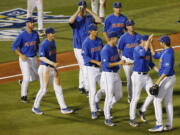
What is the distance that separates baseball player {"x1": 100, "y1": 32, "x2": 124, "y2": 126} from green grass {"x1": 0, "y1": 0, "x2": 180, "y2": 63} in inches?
265

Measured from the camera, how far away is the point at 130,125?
40.1 ft

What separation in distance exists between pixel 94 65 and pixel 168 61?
197 cm

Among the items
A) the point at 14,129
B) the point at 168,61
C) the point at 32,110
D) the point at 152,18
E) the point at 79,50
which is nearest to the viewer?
the point at 168,61

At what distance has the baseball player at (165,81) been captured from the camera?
11461 mm

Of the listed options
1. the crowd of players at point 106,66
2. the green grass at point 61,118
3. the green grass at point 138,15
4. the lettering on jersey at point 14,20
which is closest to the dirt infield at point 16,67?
the green grass at point 138,15

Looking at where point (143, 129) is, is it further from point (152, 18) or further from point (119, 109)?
point (152, 18)

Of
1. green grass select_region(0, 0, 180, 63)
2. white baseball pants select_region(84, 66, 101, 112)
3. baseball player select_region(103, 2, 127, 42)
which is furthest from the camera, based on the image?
green grass select_region(0, 0, 180, 63)

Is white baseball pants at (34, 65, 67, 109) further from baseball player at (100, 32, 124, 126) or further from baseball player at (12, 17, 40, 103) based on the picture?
baseball player at (100, 32, 124, 126)

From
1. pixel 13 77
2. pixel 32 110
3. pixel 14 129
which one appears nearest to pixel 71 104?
pixel 32 110

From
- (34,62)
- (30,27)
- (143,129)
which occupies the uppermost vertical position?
(30,27)

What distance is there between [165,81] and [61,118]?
269cm

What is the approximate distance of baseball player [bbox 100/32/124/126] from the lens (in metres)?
12.0

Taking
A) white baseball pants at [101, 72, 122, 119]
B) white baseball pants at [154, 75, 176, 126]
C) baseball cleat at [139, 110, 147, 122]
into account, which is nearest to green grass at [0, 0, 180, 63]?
white baseball pants at [101, 72, 122, 119]

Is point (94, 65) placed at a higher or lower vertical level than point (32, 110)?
higher
